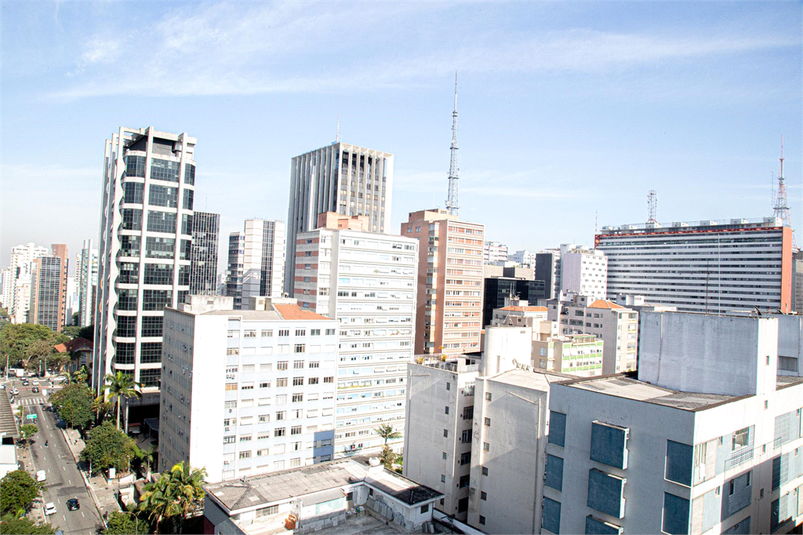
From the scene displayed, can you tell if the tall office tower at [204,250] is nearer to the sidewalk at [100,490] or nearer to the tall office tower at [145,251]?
the tall office tower at [145,251]

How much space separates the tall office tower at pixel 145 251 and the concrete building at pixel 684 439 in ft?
234

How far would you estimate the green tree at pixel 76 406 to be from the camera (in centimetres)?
8138

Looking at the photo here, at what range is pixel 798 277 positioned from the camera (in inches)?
6270

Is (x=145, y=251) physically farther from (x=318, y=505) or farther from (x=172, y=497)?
(x=318, y=505)

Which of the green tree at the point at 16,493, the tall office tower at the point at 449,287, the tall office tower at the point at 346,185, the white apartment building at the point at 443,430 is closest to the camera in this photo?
the white apartment building at the point at 443,430

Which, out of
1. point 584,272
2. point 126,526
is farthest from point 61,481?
point 584,272

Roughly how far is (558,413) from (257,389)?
39.1 metres

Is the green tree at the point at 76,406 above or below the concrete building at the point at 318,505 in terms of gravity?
below

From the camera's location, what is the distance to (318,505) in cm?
3459

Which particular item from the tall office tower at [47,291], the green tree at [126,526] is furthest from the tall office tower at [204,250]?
the green tree at [126,526]

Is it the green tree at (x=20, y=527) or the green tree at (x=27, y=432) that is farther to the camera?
the green tree at (x=27, y=432)

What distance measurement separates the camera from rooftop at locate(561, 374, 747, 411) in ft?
75.9

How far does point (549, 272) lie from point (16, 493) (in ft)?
557

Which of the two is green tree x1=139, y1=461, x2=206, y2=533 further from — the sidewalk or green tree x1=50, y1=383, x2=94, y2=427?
green tree x1=50, y1=383, x2=94, y2=427
